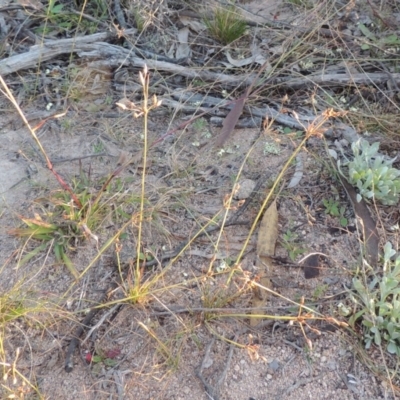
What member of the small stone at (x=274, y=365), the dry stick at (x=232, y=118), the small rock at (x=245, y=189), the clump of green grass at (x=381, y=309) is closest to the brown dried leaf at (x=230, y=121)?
the dry stick at (x=232, y=118)

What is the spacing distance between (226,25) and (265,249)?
153cm

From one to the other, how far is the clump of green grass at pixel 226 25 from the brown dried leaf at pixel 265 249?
130cm

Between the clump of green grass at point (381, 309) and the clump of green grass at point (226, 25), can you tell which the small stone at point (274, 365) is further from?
the clump of green grass at point (226, 25)

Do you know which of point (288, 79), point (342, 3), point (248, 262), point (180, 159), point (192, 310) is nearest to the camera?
point (192, 310)

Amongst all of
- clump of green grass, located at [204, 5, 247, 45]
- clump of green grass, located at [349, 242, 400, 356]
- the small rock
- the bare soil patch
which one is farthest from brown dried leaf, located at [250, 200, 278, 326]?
A: clump of green grass, located at [204, 5, 247, 45]

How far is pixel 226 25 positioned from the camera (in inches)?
130

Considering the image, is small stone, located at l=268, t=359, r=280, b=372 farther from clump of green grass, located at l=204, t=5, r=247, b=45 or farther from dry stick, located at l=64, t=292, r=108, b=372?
clump of green grass, located at l=204, t=5, r=247, b=45

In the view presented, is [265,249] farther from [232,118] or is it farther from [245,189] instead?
[232,118]

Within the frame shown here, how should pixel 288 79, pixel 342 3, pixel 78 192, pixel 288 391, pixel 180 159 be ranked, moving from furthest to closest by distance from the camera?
pixel 342 3 < pixel 288 79 < pixel 180 159 < pixel 78 192 < pixel 288 391

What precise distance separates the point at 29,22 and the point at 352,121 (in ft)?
6.55

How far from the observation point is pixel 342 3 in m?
3.49

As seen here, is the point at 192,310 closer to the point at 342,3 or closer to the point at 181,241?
the point at 181,241

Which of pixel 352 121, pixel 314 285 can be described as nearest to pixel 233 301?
pixel 314 285

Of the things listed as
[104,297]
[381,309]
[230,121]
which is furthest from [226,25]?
[381,309]
